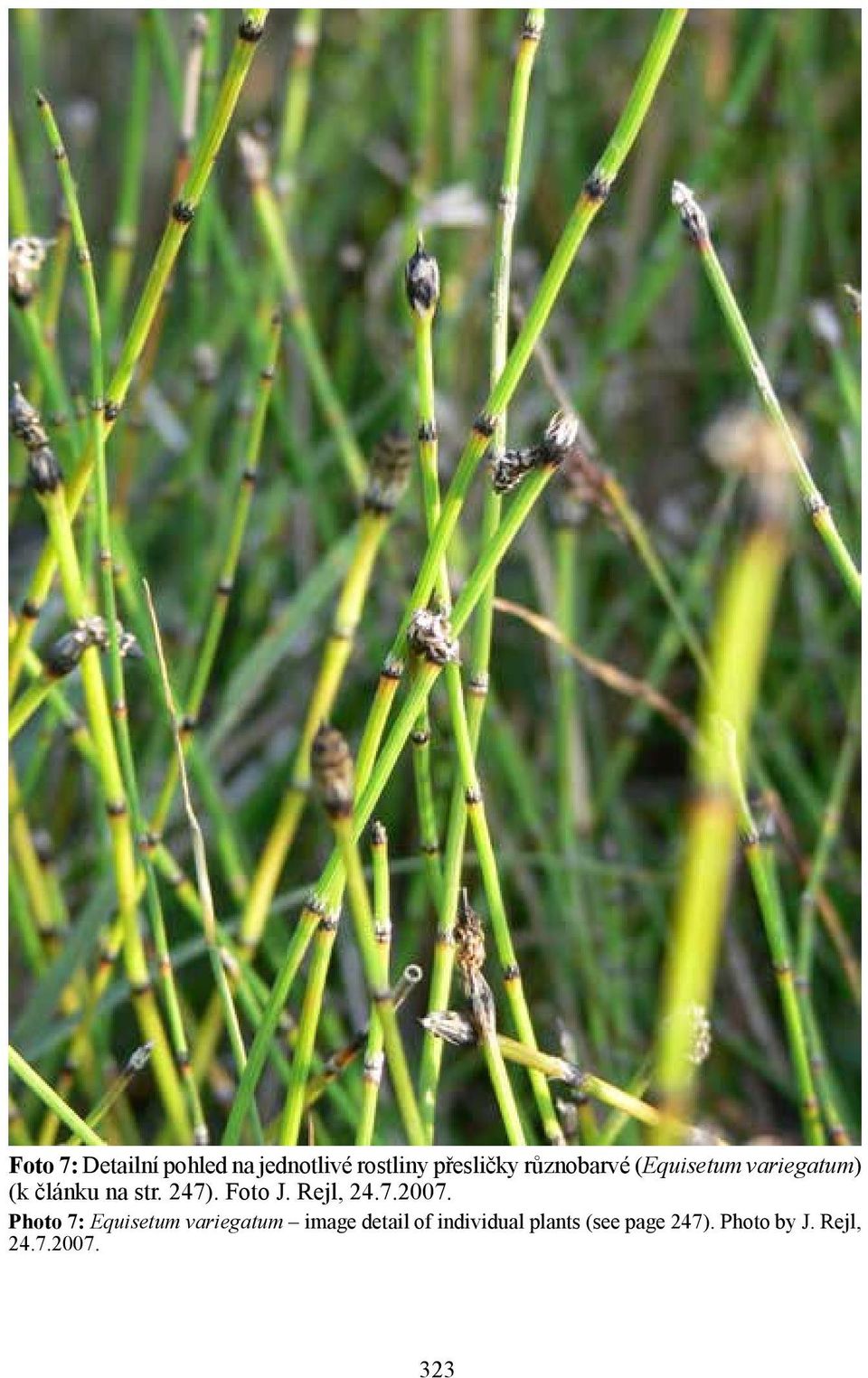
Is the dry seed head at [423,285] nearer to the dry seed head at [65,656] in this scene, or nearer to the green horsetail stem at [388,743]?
the green horsetail stem at [388,743]

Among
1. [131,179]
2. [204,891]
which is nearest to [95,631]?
[204,891]

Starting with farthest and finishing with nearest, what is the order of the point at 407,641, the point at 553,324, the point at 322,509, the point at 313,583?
1. the point at 553,324
2. the point at 322,509
3. the point at 313,583
4. the point at 407,641

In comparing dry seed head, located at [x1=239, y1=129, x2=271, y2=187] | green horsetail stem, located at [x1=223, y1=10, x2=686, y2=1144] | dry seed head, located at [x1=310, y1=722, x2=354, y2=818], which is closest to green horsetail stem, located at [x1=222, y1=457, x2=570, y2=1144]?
green horsetail stem, located at [x1=223, y1=10, x2=686, y2=1144]

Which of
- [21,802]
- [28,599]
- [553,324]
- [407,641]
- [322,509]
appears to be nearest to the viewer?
[407,641]

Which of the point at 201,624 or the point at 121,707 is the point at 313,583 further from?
the point at 121,707

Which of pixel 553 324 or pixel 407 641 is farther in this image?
pixel 553 324

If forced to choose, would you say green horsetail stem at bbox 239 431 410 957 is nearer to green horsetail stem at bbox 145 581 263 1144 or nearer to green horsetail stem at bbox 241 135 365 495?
green horsetail stem at bbox 145 581 263 1144

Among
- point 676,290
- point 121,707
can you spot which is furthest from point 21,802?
point 676,290

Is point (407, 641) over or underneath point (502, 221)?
underneath
